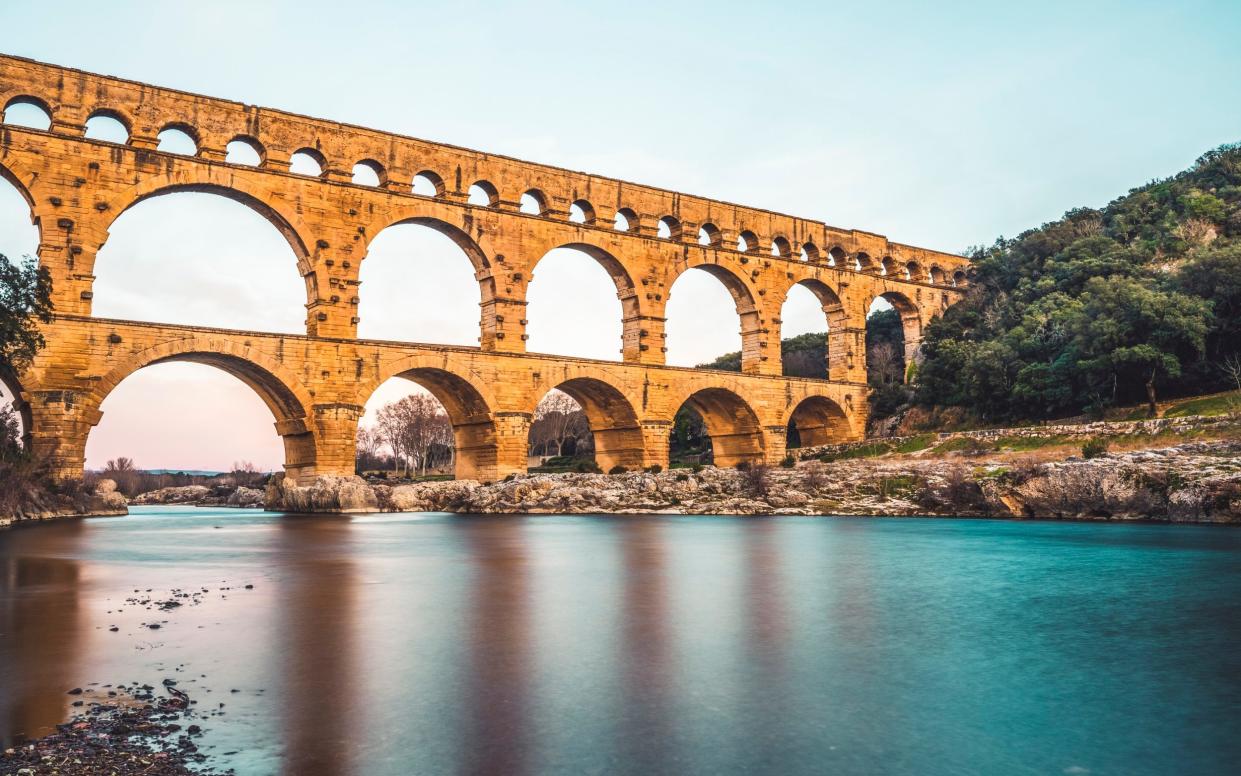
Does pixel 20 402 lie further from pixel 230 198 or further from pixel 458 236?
pixel 458 236

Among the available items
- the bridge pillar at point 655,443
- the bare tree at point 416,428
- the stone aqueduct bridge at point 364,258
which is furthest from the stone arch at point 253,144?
the bare tree at point 416,428

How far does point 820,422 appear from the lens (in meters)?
40.7

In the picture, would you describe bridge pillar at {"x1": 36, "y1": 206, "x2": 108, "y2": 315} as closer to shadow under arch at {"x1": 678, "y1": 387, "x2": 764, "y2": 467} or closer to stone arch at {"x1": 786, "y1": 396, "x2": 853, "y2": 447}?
shadow under arch at {"x1": 678, "y1": 387, "x2": 764, "y2": 467}

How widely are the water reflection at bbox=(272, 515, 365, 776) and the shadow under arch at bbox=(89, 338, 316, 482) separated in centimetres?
1433

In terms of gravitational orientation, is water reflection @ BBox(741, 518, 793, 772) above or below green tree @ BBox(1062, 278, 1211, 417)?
below

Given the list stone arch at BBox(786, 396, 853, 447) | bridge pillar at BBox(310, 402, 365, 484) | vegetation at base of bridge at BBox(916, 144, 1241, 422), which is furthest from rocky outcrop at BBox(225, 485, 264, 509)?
vegetation at base of bridge at BBox(916, 144, 1241, 422)

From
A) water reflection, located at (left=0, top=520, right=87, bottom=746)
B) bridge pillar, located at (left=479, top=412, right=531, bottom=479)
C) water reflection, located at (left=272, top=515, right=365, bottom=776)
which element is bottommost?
water reflection, located at (left=272, top=515, right=365, bottom=776)

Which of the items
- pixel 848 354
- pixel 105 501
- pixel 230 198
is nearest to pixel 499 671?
pixel 105 501

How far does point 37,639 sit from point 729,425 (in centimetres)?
3199

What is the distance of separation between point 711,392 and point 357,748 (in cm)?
3286

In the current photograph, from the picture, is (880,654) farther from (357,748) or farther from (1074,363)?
(1074,363)

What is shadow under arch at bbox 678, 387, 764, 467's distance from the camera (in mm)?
36188

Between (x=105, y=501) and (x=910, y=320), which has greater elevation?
(x=910, y=320)

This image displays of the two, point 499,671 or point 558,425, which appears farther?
point 558,425
